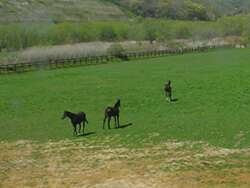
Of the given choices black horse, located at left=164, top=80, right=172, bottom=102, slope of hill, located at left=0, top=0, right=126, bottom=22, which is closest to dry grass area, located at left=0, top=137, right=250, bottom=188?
black horse, located at left=164, top=80, right=172, bottom=102

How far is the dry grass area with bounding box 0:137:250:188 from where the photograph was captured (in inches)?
658

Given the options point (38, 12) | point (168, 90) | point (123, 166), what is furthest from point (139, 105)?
point (38, 12)

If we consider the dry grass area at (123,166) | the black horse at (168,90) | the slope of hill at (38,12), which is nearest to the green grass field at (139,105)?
the black horse at (168,90)

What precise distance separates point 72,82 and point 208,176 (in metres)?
30.7

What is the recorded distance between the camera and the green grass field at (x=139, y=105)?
23.5m

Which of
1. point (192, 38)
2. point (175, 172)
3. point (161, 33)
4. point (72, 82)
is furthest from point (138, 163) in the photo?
point (192, 38)

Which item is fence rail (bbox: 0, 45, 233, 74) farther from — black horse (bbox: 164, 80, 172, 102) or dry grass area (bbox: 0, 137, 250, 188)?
dry grass area (bbox: 0, 137, 250, 188)

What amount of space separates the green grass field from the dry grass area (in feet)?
4.69

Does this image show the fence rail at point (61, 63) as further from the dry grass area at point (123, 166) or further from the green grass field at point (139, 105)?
the dry grass area at point (123, 166)

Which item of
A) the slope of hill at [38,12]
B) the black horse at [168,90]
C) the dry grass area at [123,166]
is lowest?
the dry grass area at [123,166]

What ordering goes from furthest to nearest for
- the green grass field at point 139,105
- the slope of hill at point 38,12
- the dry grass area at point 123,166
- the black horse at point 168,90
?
the slope of hill at point 38,12
the black horse at point 168,90
the green grass field at point 139,105
the dry grass area at point 123,166

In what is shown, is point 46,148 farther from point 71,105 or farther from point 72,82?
point 72,82

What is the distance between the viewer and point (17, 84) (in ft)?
155

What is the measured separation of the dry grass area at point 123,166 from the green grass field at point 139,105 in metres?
1.43
